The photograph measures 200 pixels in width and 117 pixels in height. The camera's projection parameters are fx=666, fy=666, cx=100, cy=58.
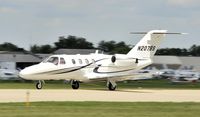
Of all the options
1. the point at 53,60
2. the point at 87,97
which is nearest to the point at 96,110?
the point at 87,97

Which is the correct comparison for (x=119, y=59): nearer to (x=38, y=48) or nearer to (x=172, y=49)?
(x=38, y=48)

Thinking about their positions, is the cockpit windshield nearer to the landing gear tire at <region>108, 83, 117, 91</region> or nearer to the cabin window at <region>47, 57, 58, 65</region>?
the cabin window at <region>47, 57, 58, 65</region>

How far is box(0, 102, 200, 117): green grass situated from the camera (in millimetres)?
25016

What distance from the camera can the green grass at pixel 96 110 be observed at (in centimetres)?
2502

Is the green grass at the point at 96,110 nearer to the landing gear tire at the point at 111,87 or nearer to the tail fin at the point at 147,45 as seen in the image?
the landing gear tire at the point at 111,87

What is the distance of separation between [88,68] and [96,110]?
23.1 meters

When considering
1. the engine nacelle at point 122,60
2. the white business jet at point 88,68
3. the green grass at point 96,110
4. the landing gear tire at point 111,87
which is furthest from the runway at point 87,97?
the engine nacelle at point 122,60

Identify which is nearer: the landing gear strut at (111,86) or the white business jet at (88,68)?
the white business jet at (88,68)

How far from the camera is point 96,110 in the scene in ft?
88.6

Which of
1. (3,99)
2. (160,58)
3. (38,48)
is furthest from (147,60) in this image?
(38,48)

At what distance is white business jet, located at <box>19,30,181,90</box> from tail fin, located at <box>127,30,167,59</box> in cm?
8

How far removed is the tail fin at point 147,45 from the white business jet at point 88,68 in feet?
0.26

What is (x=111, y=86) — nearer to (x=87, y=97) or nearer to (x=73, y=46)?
(x=87, y=97)

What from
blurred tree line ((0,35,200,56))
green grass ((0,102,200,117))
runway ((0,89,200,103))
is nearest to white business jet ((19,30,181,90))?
runway ((0,89,200,103))
